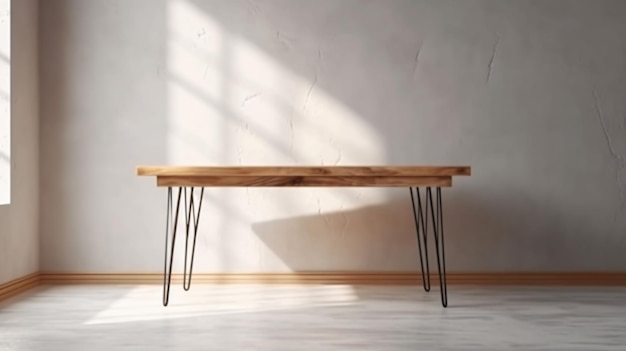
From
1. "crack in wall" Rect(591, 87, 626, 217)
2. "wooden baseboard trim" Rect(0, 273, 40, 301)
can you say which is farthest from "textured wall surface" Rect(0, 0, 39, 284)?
"crack in wall" Rect(591, 87, 626, 217)

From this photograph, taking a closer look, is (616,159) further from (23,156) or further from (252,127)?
(23,156)

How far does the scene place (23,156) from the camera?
11.4 feet

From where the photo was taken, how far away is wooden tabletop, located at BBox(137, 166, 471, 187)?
9.39ft

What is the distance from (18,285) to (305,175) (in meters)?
1.41

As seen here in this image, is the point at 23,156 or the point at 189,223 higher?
the point at 23,156

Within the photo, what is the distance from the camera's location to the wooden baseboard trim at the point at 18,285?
10.6ft

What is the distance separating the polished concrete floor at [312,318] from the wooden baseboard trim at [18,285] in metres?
0.06

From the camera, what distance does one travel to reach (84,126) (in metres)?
3.67

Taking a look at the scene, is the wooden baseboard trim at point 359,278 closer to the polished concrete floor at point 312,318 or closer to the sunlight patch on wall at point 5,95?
the polished concrete floor at point 312,318

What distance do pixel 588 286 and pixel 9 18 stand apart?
2.78 metres

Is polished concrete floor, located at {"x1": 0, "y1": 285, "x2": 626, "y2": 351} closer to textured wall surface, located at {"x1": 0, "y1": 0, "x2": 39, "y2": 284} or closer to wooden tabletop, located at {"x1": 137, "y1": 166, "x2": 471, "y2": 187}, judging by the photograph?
textured wall surface, located at {"x1": 0, "y1": 0, "x2": 39, "y2": 284}

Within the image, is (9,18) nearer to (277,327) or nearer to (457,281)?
(277,327)

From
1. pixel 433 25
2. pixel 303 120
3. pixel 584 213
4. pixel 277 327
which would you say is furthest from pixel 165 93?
pixel 584 213

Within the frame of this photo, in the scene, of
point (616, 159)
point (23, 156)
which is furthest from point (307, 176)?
point (616, 159)
